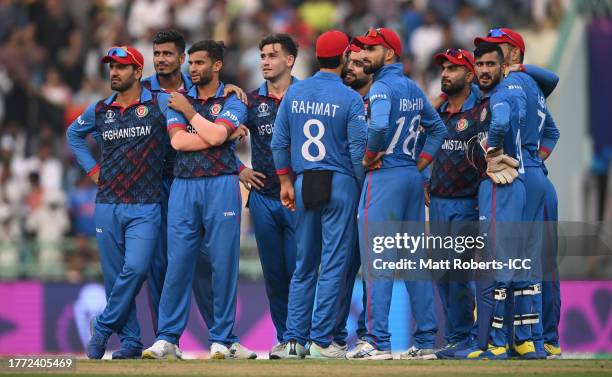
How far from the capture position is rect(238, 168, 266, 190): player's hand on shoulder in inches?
498

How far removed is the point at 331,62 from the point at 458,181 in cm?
160

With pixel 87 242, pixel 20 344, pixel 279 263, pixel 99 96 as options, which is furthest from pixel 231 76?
pixel 279 263

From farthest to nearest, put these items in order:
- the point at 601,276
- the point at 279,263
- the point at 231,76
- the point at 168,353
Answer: the point at 231,76
the point at 601,276
the point at 279,263
the point at 168,353

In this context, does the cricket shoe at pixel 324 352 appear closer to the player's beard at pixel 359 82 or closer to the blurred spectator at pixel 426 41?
the player's beard at pixel 359 82

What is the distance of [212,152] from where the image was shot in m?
12.0

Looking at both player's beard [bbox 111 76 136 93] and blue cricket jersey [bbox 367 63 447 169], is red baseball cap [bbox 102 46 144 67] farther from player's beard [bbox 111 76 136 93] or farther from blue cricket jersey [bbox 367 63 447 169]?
blue cricket jersey [bbox 367 63 447 169]

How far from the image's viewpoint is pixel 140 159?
40.0 ft

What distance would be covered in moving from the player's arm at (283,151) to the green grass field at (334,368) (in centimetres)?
146

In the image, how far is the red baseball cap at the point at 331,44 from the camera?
11930 mm

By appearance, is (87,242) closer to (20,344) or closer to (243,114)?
(20,344)

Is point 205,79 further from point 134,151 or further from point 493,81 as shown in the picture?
point 493,81

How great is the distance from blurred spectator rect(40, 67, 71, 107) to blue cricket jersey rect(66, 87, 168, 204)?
963cm

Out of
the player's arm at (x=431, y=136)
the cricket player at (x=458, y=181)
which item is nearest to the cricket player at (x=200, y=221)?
the player's arm at (x=431, y=136)

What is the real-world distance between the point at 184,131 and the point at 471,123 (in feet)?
8.37
